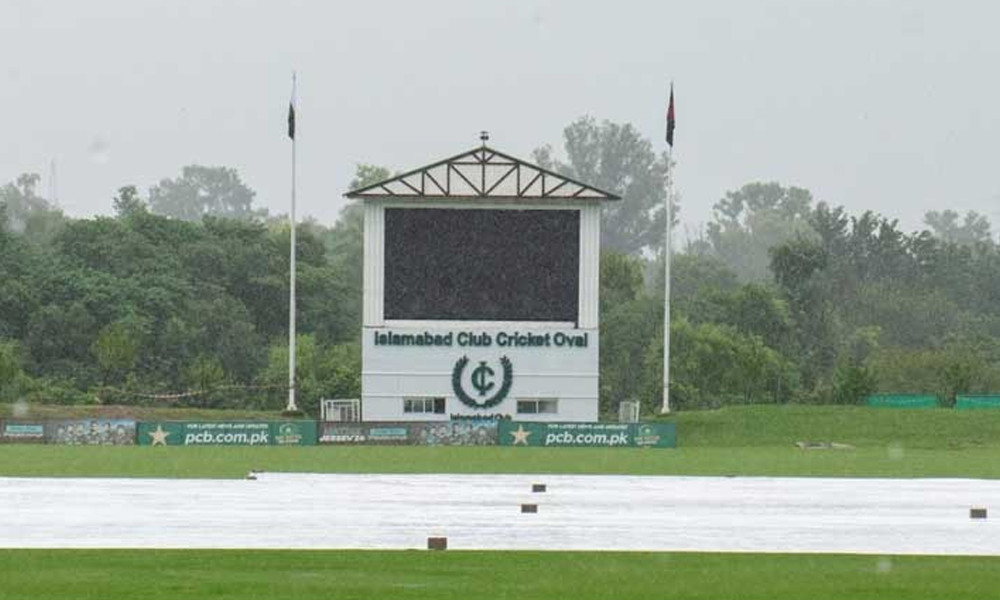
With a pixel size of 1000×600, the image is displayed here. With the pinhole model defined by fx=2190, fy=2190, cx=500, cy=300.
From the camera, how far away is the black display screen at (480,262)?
212 feet

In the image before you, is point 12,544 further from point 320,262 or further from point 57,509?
point 320,262

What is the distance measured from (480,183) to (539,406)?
281 inches

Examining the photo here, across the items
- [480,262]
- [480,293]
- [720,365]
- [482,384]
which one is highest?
[480,262]

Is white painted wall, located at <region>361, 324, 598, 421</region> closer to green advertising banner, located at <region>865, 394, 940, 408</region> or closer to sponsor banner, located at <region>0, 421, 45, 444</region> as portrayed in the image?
sponsor banner, located at <region>0, 421, 45, 444</region>

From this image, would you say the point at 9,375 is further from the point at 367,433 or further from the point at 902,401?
the point at 902,401

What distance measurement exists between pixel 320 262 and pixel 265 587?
94709mm

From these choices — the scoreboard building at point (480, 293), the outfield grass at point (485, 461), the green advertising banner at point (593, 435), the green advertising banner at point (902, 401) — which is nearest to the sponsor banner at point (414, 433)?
the green advertising banner at point (593, 435)

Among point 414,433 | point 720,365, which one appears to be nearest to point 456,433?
point 414,433

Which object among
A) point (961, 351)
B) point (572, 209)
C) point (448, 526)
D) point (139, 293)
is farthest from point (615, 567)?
point (961, 351)

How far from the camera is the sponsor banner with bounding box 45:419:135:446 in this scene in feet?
199

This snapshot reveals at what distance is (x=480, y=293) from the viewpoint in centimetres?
6481

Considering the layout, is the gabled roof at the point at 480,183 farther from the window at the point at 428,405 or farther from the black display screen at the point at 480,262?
the window at the point at 428,405

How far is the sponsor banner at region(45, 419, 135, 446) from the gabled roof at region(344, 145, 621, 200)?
10.2 metres

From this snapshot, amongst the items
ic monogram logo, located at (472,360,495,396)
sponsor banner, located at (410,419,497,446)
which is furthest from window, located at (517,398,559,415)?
sponsor banner, located at (410,419,497,446)
